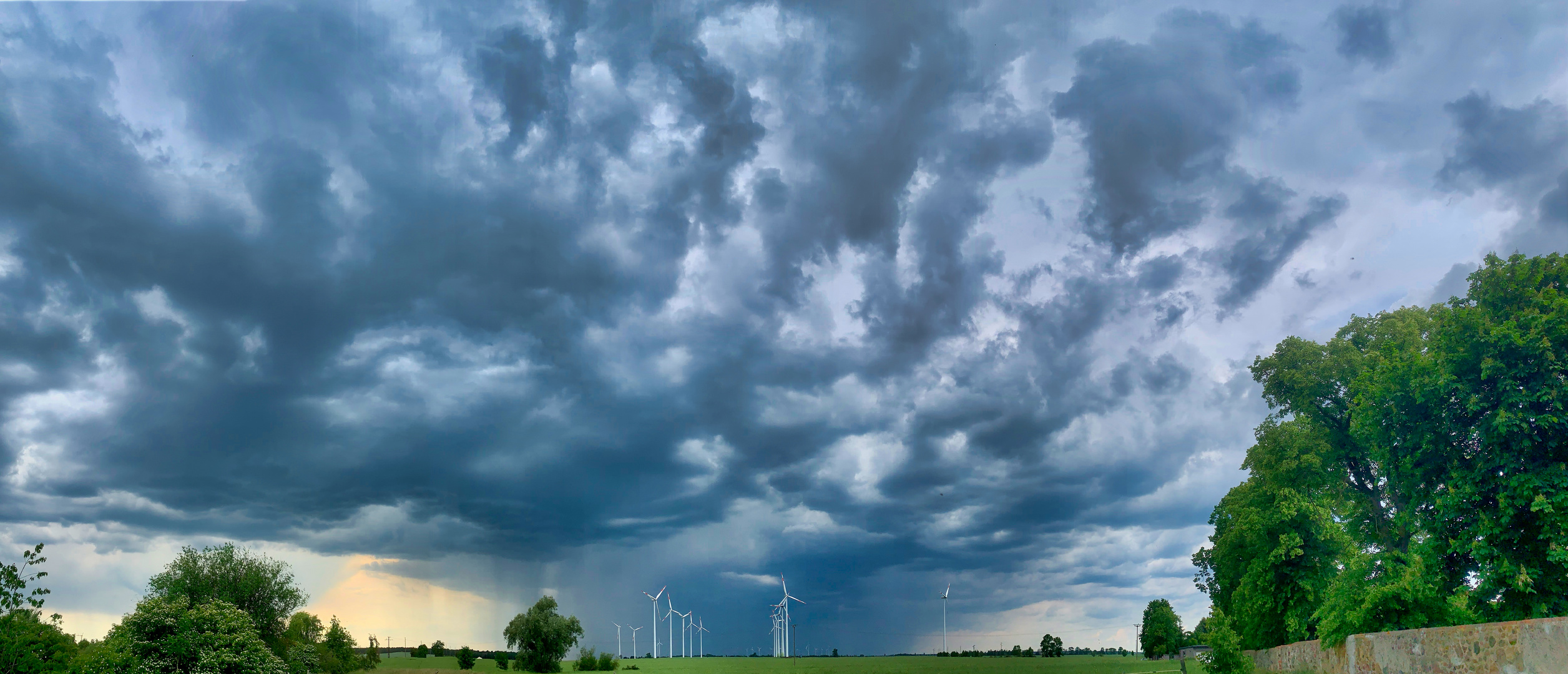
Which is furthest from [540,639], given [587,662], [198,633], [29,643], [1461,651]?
[1461,651]

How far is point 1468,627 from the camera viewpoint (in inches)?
893

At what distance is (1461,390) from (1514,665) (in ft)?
44.3

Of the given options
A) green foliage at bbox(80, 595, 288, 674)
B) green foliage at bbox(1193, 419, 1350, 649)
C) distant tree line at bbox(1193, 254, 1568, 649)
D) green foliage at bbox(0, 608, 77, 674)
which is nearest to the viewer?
green foliage at bbox(0, 608, 77, 674)

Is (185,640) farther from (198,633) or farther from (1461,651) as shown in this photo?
(1461,651)

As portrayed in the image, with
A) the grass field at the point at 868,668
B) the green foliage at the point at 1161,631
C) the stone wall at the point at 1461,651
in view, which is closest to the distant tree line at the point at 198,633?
the grass field at the point at 868,668

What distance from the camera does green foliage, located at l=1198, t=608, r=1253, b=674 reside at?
40375 mm

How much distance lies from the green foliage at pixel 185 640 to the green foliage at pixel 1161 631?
162 m

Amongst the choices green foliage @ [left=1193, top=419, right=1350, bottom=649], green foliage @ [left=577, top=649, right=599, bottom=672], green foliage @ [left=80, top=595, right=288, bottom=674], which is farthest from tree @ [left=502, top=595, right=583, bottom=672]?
green foliage @ [left=1193, top=419, right=1350, bottom=649]

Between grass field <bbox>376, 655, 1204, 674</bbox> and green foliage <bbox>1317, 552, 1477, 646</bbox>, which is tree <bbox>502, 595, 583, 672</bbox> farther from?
green foliage <bbox>1317, 552, 1477, 646</bbox>

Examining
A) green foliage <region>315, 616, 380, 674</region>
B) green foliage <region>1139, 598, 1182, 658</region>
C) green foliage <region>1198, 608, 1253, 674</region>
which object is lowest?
green foliage <region>1139, 598, 1182, 658</region>

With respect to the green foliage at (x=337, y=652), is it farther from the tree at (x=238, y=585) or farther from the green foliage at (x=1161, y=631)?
the green foliage at (x=1161, y=631)

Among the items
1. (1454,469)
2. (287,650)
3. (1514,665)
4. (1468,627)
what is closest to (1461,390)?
(1454,469)

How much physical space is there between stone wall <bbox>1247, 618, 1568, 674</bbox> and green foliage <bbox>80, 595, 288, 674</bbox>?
63.0 metres

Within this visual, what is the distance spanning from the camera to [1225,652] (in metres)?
40.7
